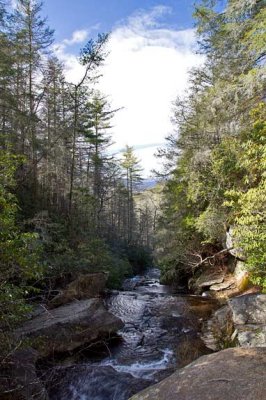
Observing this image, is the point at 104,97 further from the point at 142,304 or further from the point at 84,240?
the point at 142,304

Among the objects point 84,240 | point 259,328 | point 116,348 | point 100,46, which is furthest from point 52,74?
point 259,328

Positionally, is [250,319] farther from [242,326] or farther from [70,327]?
[70,327]

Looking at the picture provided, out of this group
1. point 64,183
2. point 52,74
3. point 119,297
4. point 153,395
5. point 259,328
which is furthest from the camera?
point 64,183

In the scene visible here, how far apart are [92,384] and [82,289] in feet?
18.7

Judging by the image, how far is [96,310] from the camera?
8789 mm

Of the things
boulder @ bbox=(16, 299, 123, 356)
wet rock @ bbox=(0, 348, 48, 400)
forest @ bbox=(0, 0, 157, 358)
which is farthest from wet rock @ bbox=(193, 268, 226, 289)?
wet rock @ bbox=(0, 348, 48, 400)

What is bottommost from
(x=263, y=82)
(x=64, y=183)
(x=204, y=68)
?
(x=64, y=183)

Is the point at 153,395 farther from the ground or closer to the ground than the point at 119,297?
farther from the ground

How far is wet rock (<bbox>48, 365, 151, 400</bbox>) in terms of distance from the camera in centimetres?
592

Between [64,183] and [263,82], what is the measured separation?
1605 cm

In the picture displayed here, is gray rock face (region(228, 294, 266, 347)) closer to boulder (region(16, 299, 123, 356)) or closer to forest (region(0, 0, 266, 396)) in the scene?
forest (region(0, 0, 266, 396))

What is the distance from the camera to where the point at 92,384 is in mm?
6281

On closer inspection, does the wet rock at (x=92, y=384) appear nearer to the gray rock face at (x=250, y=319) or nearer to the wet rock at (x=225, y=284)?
the gray rock face at (x=250, y=319)

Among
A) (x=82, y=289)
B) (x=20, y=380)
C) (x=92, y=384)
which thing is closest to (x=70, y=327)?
(x=92, y=384)
